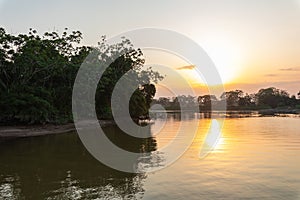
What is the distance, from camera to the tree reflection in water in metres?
9.86

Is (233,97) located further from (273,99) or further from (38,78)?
(38,78)

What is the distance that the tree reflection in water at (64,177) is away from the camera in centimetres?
986

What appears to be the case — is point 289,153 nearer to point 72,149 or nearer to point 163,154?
point 163,154

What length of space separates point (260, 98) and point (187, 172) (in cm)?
11272

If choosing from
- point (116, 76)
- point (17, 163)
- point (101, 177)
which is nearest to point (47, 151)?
point (17, 163)

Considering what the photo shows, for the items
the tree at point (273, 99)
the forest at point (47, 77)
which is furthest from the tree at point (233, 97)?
the forest at point (47, 77)

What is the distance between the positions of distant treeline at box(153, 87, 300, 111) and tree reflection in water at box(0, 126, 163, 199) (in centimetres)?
7534

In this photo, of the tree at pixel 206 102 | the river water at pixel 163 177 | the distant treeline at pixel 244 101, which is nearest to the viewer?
the river water at pixel 163 177

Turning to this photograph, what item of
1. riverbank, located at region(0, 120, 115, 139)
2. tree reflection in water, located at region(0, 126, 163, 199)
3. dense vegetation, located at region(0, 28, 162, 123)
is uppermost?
dense vegetation, located at region(0, 28, 162, 123)

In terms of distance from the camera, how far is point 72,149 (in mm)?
19938

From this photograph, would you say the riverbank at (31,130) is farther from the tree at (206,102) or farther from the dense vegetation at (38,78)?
the tree at (206,102)

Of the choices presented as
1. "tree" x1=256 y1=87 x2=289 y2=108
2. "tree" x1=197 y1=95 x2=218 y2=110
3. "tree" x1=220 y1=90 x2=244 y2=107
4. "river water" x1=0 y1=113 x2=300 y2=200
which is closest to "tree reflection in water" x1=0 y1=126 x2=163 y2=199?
"river water" x1=0 y1=113 x2=300 y2=200

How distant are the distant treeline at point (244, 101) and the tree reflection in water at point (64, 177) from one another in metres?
75.3

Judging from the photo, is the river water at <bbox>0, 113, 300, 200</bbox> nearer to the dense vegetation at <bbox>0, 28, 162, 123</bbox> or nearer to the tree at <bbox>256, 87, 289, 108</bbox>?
the dense vegetation at <bbox>0, 28, 162, 123</bbox>
